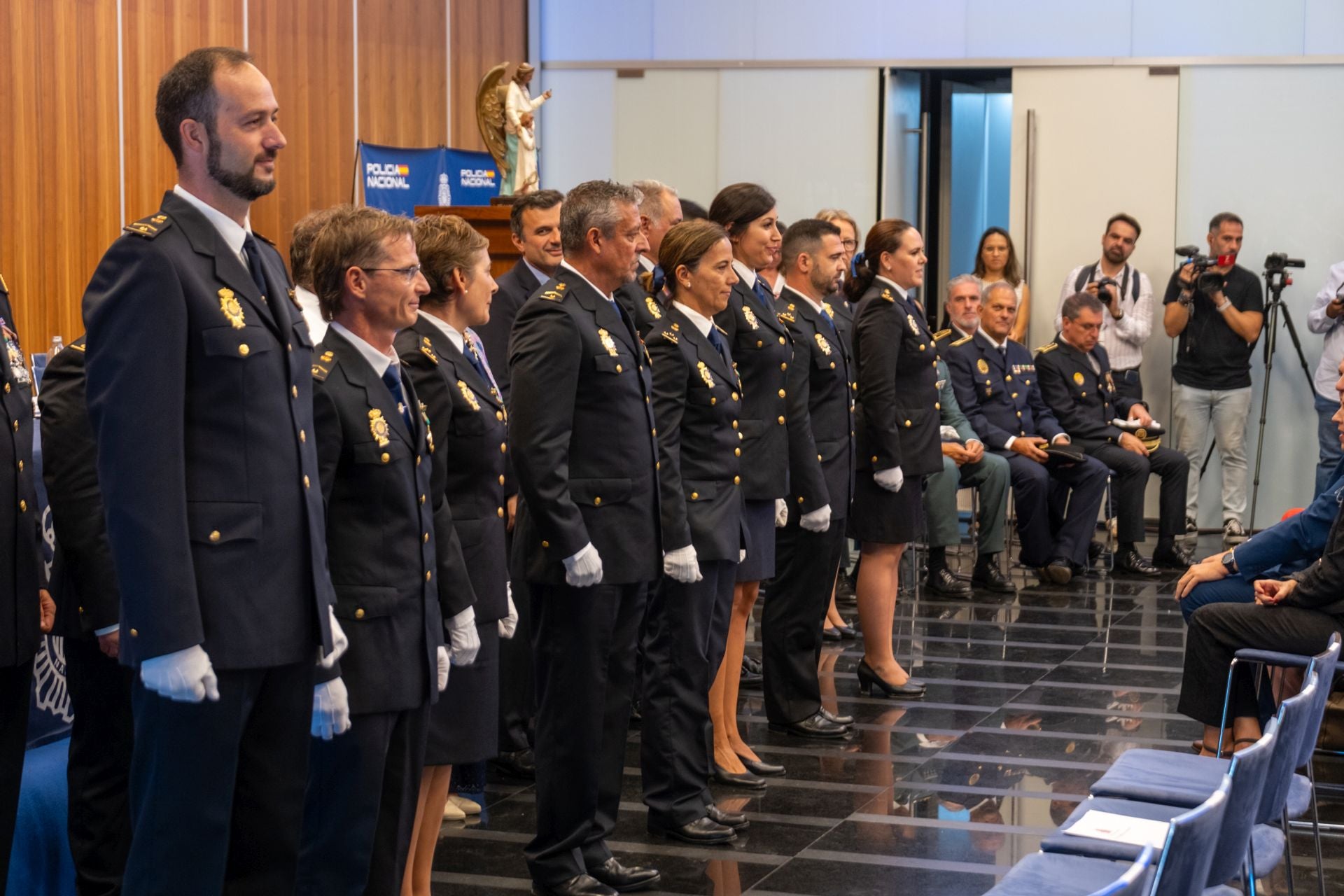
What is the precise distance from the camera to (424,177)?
893cm

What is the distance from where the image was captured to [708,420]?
399 cm

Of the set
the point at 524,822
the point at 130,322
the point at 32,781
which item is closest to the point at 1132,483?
the point at 524,822

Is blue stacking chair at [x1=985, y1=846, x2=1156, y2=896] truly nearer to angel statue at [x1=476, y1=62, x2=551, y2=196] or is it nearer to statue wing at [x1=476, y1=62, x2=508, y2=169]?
angel statue at [x1=476, y1=62, x2=551, y2=196]

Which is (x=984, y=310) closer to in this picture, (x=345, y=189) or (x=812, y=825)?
(x=345, y=189)

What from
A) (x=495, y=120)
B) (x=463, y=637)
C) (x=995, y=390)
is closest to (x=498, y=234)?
(x=495, y=120)

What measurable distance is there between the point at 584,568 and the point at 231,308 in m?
1.17

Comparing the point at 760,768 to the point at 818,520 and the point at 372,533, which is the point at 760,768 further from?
the point at 372,533

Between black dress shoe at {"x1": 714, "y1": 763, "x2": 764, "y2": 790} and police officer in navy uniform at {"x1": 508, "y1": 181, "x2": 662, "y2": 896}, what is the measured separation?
883 millimetres

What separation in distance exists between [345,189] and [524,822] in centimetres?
525

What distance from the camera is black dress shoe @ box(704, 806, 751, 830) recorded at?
13.1ft

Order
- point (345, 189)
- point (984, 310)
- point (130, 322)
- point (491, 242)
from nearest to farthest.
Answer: point (130, 322) < point (491, 242) < point (984, 310) < point (345, 189)

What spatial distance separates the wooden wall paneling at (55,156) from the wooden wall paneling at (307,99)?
0.97 metres

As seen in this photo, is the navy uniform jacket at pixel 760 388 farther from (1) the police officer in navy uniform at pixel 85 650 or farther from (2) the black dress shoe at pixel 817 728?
(1) the police officer in navy uniform at pixel 85 650

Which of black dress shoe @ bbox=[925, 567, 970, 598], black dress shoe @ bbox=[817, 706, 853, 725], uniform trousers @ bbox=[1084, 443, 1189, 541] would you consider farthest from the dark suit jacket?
uniform trousers @ bbox=[1084, 443, 1189, 541]
